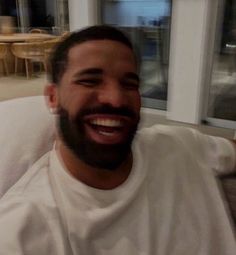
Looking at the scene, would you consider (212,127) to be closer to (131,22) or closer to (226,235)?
(131,22)

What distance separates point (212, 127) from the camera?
3.60 meters

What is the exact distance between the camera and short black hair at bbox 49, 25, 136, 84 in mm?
917

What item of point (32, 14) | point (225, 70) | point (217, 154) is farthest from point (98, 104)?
point (32, 14)

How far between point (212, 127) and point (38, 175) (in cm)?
298

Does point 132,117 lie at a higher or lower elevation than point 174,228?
higher

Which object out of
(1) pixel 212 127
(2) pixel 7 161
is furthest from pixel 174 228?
(1) pixel 212 127

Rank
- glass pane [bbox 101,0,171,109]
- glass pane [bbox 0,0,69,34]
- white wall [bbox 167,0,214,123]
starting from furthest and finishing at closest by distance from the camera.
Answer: glass pane [bbox 0,0,69,34], glass pane [bbox 101,0,171,109], white wall [bbox 167,0,214,123]

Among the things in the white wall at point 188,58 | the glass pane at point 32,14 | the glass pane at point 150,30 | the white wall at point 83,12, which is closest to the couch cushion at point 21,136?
the white wall at point 188,58

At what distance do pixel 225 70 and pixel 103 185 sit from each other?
10.2 ft

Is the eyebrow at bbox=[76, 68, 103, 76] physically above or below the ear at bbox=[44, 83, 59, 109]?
above

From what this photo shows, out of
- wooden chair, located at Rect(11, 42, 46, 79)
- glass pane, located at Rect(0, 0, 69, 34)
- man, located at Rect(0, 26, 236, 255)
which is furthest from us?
glass pane, located at Rect(0, 0, 69, 34)

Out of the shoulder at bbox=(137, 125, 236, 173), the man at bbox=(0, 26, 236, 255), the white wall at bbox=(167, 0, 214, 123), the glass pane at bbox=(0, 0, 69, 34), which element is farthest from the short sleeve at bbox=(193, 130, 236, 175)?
the glass pane at bbox=(0, 0, 69, 34)

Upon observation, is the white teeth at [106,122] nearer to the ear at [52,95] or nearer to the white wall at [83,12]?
the ear at [52,95]

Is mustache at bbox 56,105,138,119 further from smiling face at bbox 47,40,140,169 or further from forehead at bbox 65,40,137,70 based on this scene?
forehead at bbox 65,40,137,70
